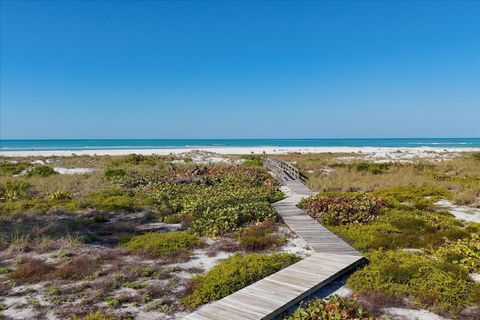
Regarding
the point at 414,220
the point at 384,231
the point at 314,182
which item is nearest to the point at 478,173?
the point at 314,182

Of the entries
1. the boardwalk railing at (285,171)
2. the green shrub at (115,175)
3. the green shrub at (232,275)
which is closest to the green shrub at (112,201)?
the green shrub at (115,175)

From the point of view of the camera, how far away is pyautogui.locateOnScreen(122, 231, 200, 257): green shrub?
9.23 metres

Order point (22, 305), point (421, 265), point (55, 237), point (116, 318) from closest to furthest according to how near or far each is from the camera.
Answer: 1. point (116, 318)
2. point (22, 305)
3. point (421, 265)
4. point (55, 237)

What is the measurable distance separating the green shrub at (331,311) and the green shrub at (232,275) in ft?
5.15

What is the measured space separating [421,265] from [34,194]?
59.8ft

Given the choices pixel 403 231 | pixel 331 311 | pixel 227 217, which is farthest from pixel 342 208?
pixel 331 311

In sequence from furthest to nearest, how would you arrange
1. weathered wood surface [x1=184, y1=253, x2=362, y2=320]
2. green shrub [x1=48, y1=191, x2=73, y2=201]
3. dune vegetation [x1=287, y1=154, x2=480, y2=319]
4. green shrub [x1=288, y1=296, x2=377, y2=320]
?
green shrub [x1=48, y1=191, x2=73, y2=201], dune vegetation [x1=287, y1=154, x2=480, y2=319], weathered wood surface [x1=184, y1=253, x2=362, y2=320], green shrub [x1=288, y1=296, x2=377, y2=320]

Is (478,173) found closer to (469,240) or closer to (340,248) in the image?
(469,240)

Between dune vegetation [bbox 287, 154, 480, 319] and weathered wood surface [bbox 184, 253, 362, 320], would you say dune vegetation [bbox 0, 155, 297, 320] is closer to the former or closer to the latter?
weathered wood surface [bbox 184, 253, 362, 320]

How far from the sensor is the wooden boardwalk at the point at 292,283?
5691 millimetres

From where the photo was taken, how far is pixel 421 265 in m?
7.72

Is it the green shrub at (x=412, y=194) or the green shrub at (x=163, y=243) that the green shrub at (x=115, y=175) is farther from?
the green shrub at (x=412, y=194)

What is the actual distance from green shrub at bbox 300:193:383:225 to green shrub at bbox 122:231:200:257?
16.7 ft

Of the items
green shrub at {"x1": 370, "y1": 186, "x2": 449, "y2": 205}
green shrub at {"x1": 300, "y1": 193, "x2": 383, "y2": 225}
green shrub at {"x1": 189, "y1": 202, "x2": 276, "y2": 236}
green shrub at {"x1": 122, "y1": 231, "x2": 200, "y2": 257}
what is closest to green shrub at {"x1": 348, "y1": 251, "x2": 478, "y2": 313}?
green shrub at {"x1": 300, "y1": 193, "x2": 383, "y2": 225}
